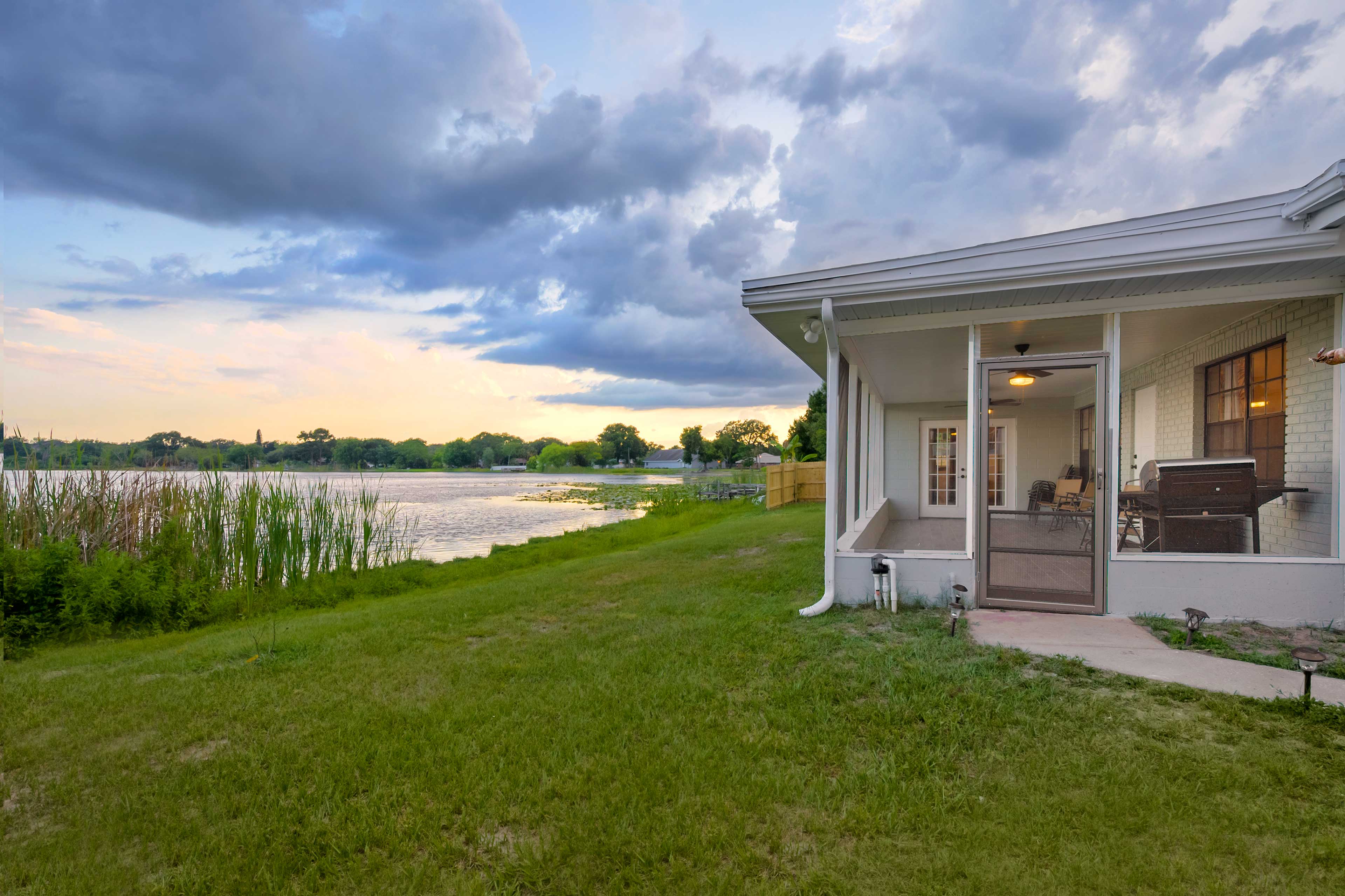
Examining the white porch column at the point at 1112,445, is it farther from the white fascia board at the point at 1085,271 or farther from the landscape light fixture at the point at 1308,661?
the landscape light fixture at the point at 1308,661

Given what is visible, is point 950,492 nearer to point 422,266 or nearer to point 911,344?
point 911,344

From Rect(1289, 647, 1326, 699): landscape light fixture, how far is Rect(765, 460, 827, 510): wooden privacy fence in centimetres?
1502

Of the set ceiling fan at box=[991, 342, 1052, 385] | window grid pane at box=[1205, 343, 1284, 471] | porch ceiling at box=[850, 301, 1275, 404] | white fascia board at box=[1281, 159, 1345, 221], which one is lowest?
window grid pane at box=[1205, 343, 1284, 471]

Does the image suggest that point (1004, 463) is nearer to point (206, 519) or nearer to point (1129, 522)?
point (1129, 522)

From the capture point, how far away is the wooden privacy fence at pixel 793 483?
60.5ft

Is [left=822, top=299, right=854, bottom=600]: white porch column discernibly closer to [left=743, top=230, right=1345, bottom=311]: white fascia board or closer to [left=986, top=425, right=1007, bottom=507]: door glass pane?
[left=743, top=230, right=1345, bottom=311]: white fascia board

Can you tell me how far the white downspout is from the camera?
17.3ft

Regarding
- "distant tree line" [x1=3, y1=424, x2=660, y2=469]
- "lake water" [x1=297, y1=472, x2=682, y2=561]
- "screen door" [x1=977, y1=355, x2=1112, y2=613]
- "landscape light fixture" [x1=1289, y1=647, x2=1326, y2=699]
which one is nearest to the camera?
"landscape light fixture" [x1=1289, y1=647, x2=1326, y2=699]

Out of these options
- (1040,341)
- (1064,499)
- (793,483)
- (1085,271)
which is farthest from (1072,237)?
(793,483)

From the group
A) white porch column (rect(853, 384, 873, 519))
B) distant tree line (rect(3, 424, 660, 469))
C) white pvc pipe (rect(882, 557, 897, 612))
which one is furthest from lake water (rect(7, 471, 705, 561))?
white pvc pipe (rect(882, 557, 897, 612))

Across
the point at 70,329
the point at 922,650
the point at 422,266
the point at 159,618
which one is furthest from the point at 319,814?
the point at 422,266

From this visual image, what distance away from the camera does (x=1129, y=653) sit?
12.8 ft

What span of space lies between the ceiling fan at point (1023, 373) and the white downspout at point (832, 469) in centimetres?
137

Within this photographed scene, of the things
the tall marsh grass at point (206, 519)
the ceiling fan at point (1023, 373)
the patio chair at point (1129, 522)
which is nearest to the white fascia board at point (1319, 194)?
the ceiling fan at point (1023, 373)
